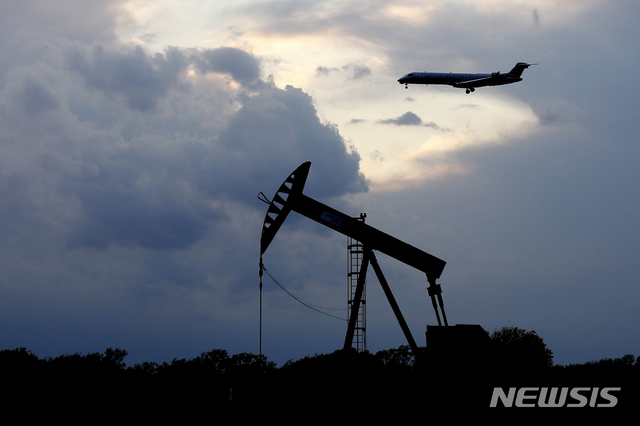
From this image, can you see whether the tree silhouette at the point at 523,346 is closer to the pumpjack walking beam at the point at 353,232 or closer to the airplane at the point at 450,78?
the airplane at the point at 450,78

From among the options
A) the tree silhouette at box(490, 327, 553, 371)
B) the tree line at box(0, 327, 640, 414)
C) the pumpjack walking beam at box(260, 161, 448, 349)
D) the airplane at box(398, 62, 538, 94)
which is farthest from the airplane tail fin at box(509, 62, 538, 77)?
the pumpjack walking beam at box(260, 161, 448, 349)

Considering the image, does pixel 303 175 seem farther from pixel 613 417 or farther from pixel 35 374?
pixel 35 374

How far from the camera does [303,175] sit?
17.8 m

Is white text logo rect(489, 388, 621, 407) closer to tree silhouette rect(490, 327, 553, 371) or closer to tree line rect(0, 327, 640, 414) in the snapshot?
tree line rect(0, 327, 640, 414)

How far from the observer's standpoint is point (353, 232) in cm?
1803

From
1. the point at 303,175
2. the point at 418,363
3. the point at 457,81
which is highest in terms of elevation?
the point at 457,81

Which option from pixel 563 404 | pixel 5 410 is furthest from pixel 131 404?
pixel 563 404

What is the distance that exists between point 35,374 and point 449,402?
2258 cm

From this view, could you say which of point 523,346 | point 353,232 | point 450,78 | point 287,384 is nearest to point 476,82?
point 450,78

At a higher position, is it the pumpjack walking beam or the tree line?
the pumpjack walking beam

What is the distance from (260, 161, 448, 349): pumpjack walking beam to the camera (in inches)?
695

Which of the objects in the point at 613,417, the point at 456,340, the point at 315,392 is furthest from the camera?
the point at 315,392

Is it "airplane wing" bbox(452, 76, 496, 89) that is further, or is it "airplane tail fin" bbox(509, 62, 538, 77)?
"airplane tail fin" bbox(509, 62, 538, 77)

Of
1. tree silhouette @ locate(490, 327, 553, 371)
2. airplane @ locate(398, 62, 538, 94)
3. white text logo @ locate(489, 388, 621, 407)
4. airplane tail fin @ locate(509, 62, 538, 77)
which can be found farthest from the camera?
airplane tail fin @ locate(509, 62, 538, 77)
